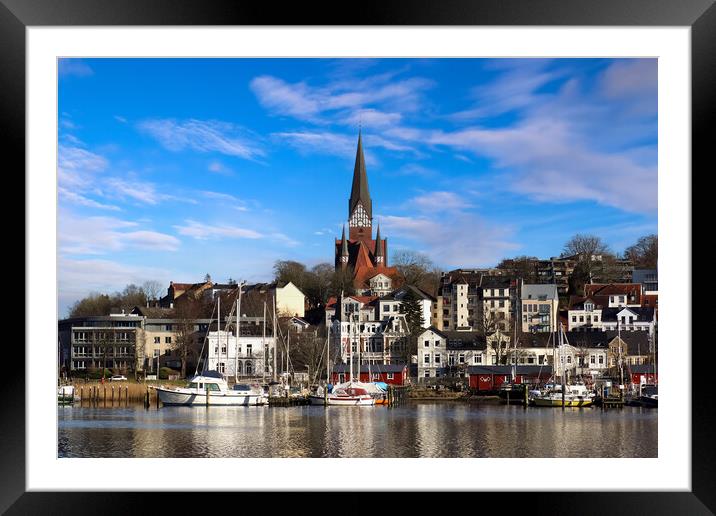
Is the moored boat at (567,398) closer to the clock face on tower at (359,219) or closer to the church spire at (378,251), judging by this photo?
the church spire at (378,251)

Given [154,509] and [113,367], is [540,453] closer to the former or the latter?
[154,509]

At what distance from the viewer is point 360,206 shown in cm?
5209

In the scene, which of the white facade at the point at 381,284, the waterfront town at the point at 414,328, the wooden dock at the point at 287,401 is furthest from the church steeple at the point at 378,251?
the wooden dock at the point at 287,401

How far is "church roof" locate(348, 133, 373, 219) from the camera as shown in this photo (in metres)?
51.3

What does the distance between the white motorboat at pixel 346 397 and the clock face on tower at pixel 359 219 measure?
2821 cm

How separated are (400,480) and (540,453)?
25.6 feet

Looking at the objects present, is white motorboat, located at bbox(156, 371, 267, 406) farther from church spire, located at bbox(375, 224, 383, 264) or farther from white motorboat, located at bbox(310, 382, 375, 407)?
church spire, located at bbox(375, 224, 383, 264)

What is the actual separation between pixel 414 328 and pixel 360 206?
2236 cm

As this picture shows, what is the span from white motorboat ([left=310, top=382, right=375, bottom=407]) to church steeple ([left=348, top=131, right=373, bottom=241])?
90.8 ft

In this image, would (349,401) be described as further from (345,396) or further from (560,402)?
(560,402)
